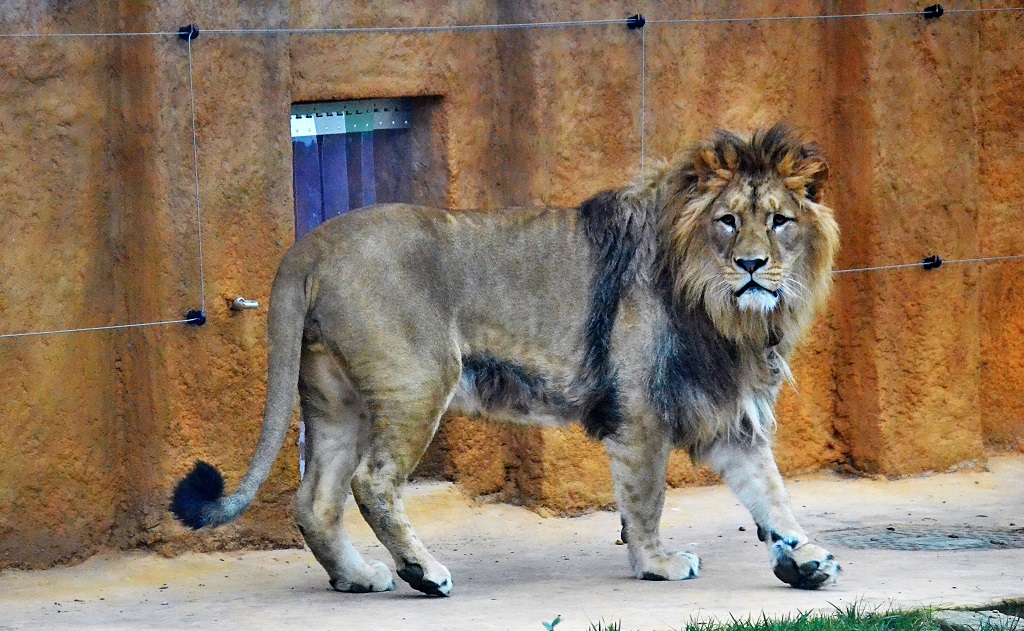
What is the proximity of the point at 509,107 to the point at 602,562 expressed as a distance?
2.17 metres

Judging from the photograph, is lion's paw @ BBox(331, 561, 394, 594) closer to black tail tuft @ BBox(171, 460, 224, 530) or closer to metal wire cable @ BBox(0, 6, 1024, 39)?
black tail tuft @ BBox(171, 460, 224, 530)

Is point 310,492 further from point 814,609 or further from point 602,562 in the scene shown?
point 814,609

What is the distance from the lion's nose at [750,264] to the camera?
5.55m

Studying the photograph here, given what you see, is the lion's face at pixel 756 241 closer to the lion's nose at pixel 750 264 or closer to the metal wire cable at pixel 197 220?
the lion's nose at pixel 750 264

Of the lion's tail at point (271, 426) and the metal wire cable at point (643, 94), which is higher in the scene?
the metal wire cable at point (643, 94)

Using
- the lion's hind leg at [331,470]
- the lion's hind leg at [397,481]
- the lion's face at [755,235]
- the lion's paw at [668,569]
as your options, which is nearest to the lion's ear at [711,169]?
the lion's face at [755,235]

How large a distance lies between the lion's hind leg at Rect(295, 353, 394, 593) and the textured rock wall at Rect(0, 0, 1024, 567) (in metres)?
0.73

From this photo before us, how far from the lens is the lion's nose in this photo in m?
5.55

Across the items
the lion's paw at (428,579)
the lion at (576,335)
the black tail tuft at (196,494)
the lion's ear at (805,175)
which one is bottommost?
the lion's paw at (428,579)

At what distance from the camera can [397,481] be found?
5566mm

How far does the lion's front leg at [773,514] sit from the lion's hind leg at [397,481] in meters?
1.16

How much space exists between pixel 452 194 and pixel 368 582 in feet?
6.74

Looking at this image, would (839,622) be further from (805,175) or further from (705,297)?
(805,175)

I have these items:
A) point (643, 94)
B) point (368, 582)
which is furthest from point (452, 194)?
point (368, 582)
